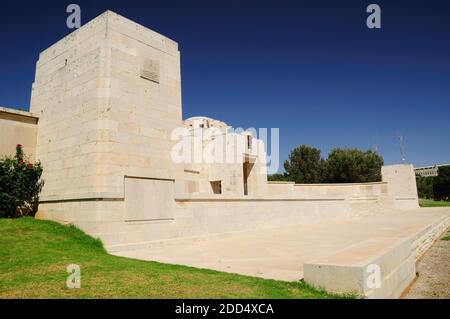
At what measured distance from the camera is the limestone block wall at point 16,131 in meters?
10.4

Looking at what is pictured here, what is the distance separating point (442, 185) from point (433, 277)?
211 ft

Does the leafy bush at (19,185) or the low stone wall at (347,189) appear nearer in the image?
the leafy bush at (19,185)

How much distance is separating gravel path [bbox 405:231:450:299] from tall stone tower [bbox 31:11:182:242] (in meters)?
7.36

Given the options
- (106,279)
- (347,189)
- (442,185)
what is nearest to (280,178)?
(347,189)

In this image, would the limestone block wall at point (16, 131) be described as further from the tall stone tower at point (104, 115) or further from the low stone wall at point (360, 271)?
the low stone wall at point (360, 271)

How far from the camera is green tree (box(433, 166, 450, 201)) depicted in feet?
198

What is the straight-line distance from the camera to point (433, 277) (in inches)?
320

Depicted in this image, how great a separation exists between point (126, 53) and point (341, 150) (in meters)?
44.2

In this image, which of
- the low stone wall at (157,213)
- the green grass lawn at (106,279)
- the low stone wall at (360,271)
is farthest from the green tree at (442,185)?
the green grass lawn at (106,279)

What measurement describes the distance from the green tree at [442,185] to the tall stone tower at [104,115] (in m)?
65.9

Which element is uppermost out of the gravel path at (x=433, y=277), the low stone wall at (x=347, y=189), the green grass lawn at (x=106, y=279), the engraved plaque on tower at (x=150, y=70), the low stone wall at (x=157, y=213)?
the engraved plaque on tower at (x=150, y=70)

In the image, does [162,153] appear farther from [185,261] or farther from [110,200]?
[185,261]

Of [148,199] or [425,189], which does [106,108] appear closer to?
[148,199]

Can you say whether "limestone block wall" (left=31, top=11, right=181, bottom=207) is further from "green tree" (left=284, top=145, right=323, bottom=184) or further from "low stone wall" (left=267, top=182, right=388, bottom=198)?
"green tree" (left=284, top=145, right=323, bottom=184)
